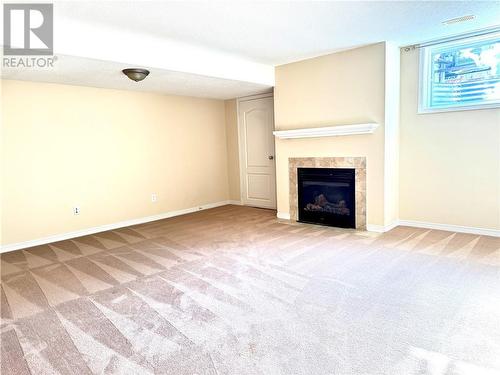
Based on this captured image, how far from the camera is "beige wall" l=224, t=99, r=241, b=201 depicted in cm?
666

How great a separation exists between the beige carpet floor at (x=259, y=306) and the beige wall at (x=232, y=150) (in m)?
2.68

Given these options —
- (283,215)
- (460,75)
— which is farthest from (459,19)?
(283,215)

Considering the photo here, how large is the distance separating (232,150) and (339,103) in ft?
9.24

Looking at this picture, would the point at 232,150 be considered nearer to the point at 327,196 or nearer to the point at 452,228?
→ the point at 327,196

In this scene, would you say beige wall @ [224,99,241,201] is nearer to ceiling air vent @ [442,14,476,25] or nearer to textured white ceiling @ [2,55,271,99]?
textured white ceiling @ [2,55,271,99]

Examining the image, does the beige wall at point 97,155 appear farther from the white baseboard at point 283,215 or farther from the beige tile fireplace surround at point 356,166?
the beige tile fireplace surround at point 356,166

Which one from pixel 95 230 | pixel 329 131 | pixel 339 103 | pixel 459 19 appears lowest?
pixel 95 230

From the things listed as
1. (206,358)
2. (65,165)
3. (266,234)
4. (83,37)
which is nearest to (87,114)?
(65,165)

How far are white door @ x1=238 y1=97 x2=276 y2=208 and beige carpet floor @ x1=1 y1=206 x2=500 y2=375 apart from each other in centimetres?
218

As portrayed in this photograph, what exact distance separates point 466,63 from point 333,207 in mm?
2391

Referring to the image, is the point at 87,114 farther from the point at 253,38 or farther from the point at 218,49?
the point at 253,38

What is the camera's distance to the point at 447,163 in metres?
4.21

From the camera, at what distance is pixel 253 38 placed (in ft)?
Result: 12.3

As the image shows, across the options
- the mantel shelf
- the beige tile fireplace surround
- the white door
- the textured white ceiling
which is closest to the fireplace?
the beige tile fireplace surround
